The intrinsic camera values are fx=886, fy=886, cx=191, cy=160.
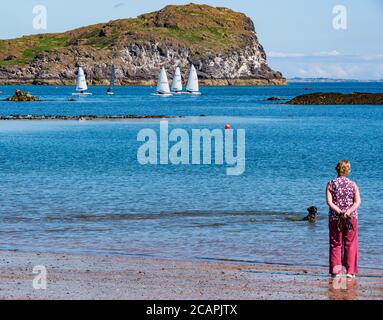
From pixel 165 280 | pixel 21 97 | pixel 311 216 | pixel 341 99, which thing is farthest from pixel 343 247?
pixel 21 97

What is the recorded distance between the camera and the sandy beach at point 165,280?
1584 cm

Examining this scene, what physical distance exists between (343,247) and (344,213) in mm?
995

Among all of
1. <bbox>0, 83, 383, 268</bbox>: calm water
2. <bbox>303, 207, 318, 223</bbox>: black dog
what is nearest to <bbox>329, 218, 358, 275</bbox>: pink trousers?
<bbox>0, 83, 383, 268</bbox>: calm water

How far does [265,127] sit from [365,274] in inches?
3411

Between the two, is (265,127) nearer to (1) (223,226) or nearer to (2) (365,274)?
(1) (223,226)

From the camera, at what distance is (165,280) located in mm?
17500

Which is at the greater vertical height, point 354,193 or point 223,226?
point 354,193

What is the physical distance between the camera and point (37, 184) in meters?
41.4

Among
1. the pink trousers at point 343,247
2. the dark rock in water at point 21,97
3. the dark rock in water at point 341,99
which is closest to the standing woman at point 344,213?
the pink trousers at point 343,247

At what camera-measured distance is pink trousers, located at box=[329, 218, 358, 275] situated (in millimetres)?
17000

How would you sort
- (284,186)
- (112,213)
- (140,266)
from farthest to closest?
(284,186)
(112,213)
(140,266)

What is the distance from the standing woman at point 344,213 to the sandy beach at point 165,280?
0.64m

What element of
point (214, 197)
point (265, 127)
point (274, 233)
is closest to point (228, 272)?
point (274, 233)

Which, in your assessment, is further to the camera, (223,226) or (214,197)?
(214,197)
